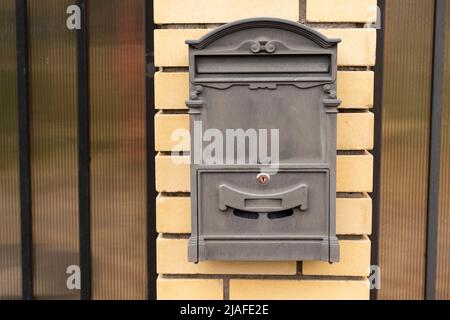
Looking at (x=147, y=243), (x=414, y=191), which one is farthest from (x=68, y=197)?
(x=414, y=191)

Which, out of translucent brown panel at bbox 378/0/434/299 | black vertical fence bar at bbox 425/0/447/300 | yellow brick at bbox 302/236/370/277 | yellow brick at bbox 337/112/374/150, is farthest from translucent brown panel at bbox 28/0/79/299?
black vertical fence bar at bbox 425/0/447/300

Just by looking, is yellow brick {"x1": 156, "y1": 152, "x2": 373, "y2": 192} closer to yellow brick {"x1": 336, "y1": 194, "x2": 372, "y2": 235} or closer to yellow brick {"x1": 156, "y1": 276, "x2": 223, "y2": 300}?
yellow brick {"x1": 336, "y1": 194, "x2": 372, "y2": 235}

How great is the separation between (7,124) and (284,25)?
7.51ft

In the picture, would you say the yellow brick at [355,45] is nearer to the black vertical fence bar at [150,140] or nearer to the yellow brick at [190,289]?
the yellow brick at [190,289]

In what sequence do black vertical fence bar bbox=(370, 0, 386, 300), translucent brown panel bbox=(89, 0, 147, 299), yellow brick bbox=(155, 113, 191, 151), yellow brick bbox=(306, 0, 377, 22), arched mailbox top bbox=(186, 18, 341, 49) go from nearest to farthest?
arched mailbox top bbox=(186, 18, 341, 49) < yellow brick bbox=(306, 0, 377, 22) < yellow brick bbox=(155, 113, 191, 151) < black vertical fence bar bbox=(370, 0, 386, 300) < translucent brown panel bbox=(89, 0, 147, 299)

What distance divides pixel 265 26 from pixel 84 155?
185 cm

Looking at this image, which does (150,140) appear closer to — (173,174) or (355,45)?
(173,174)

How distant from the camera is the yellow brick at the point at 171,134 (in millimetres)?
2947

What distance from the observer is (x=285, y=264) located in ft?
9.70

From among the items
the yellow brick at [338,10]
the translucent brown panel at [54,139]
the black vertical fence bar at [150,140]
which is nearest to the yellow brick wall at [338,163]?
the yellow brick at [338,10]

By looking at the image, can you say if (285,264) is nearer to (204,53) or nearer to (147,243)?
(204,53)

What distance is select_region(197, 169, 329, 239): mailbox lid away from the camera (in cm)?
272

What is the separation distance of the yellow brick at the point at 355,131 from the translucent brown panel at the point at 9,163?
91.2 inches

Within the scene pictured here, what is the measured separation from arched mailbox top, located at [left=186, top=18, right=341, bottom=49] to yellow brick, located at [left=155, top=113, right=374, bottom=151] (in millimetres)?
403
